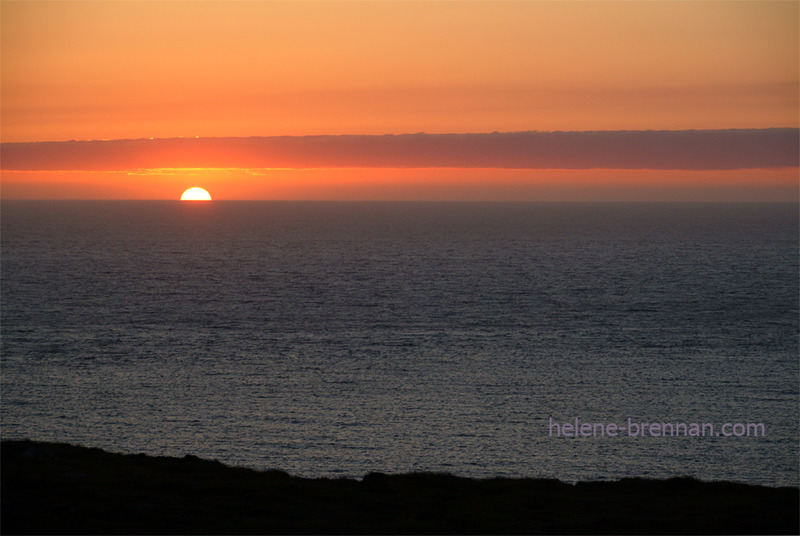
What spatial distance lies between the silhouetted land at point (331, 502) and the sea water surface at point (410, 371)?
75.6ft

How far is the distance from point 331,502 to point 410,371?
168ft

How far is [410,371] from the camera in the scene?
261ft

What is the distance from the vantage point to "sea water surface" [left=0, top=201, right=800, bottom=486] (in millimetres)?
58344

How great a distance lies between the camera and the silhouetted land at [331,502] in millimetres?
24844

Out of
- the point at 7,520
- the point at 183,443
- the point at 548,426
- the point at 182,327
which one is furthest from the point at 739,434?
the point at 182,327

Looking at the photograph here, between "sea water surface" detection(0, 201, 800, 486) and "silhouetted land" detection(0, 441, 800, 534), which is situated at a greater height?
"silhouetted land" detection(0, 441, 800, 534)

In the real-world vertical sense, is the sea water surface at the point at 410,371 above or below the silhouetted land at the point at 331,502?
below

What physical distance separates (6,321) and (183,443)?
57652mm

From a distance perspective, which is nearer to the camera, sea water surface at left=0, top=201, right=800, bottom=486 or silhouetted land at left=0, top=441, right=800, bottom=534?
silhouetted land at left=0, top=441, right=800, bottom=534

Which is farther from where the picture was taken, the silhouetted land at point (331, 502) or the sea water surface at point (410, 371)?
the sea water surface at point (410, 371)

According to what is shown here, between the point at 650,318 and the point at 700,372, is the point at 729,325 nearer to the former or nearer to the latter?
the point at 650,318

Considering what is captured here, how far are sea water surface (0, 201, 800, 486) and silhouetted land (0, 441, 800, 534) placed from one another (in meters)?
23.0

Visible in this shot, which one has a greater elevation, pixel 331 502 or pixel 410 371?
pixel 331 502

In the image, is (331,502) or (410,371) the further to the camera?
(410,371)
